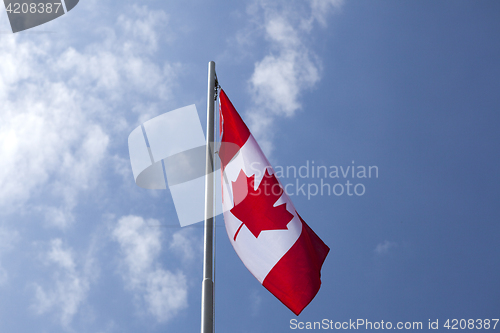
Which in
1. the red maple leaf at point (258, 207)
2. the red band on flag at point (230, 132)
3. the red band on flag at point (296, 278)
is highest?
the red band on flag at point (230, 132)

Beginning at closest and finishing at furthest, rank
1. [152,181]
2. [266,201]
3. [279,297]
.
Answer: [279,297]
[266,201]
[152,181]

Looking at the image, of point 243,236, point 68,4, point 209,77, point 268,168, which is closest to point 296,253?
point 243,236

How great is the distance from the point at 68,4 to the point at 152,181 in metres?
9.75

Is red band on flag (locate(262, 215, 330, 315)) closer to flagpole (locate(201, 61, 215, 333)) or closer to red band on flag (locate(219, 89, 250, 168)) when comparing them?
flagpole (locate(201, 61, 215, 333))

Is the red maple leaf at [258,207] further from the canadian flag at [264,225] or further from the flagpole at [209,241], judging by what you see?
the flagpole at [209,241]

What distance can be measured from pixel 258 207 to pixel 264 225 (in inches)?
17.5

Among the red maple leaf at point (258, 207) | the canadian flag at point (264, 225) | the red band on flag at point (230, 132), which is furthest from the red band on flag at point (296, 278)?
the red band on flag at point (230, 132)

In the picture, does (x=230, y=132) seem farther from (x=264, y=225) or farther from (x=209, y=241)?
(x=209, y=241)

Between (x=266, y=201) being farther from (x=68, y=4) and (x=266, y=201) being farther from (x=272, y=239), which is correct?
(x=68, y=4)

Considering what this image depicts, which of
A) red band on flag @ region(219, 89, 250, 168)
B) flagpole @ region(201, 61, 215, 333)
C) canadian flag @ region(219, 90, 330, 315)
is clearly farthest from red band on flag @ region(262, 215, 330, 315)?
red band on flag @ region(219, 89, 250, 168)

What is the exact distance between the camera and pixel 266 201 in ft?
30.3

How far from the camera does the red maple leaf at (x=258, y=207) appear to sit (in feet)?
29.4

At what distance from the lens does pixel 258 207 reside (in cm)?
915

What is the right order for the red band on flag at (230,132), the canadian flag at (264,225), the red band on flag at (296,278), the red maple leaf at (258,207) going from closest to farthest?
the red band on flag at (296,278) < the canadian flag at (264,225) < the red maple leaf at (258,207) < the red band on flag at (230,132)
